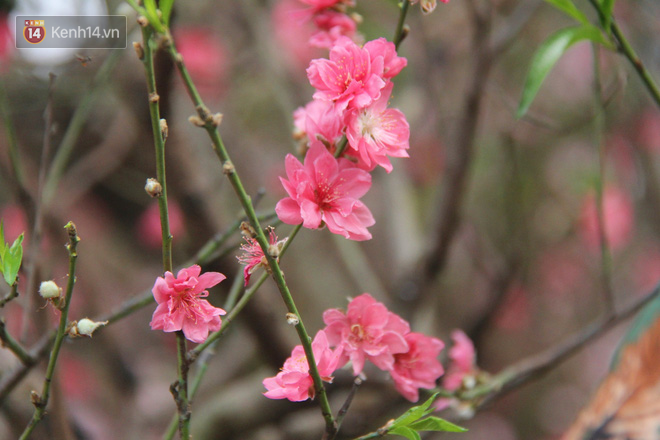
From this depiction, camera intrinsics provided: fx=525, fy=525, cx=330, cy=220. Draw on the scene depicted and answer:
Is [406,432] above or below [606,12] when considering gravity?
below

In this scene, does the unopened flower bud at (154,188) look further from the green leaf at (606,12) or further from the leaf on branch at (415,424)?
the green leaf at (606,12)

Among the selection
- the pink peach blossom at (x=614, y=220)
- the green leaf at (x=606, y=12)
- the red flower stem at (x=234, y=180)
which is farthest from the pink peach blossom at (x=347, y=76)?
the pink peach blossom at (x=614, y=220)

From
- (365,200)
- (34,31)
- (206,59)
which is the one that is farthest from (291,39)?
(34,31)

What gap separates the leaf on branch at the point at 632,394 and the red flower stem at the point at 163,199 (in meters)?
0.61

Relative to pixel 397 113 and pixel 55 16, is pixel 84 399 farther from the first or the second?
pixel 397 113

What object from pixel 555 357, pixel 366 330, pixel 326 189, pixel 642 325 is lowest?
pixel 555 357

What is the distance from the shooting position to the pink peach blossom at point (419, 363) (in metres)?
0.59

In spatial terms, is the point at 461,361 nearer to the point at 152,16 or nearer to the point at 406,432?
the point at 406,432

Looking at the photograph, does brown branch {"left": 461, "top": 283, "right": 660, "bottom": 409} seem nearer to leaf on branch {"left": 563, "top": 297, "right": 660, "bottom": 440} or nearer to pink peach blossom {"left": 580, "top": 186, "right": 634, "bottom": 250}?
leaf on branch {"left": 563, "top": 297, "right": 660, "bottom": 440}

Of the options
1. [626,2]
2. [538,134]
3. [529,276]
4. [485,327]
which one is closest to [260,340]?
[485,327]

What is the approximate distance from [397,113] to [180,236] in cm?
108

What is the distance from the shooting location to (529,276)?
2252 millimetres

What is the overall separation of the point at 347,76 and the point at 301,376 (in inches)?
11.3

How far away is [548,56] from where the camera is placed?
2.04 feet
